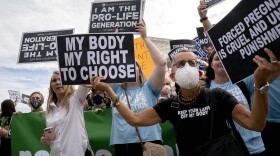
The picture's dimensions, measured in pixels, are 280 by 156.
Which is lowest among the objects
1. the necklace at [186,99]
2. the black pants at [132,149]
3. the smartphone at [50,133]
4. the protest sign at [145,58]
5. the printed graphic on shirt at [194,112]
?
the black pants at [132,149]

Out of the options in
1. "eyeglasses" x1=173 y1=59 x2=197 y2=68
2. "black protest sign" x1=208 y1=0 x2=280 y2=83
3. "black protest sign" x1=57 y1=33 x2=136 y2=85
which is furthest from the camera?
"black protest sign" x1=57 y1=33 x2=136 y2=85

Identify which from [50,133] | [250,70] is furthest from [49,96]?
[250,70]

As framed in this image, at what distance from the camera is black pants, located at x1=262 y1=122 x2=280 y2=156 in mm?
3037

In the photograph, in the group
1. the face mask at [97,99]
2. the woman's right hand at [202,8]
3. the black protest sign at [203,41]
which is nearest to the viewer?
the woman's right hand at [202,8]

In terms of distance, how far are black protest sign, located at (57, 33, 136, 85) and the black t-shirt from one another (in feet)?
3.50

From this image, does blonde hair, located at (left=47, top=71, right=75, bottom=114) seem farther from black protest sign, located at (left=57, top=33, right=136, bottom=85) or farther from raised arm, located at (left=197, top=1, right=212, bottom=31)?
raised arm, located at (left=197, top=1, right=212, bottom=31)

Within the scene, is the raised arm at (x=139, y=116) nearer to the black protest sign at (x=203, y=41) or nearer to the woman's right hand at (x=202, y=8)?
the woman's right hand at (x=202, y=8)

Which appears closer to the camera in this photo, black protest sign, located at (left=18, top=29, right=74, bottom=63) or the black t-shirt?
the black t-shirt

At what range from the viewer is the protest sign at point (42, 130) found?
522cm

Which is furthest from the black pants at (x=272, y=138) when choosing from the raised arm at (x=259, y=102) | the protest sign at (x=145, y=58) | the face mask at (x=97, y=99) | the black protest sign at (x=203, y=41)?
the black protest sign at (x=203, y=41)

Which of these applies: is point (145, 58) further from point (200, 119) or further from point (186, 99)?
point (200, 119)

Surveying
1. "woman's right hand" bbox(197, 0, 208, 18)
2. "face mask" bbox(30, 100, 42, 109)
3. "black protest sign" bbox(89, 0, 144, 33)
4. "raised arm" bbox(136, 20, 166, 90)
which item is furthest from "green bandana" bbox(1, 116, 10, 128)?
"woman's right hand" bbox(197, 0, 208, 18)

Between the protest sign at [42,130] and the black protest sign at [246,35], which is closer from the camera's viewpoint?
the black protest sign at [246,35]

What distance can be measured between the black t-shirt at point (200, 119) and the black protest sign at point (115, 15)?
319 centimetres
